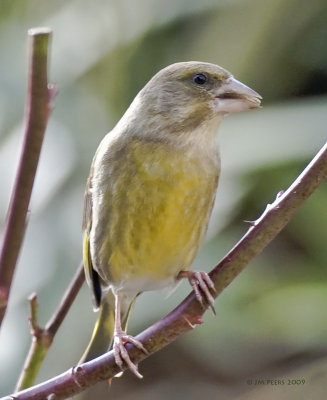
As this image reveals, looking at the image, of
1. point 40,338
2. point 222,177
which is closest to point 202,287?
point 40,338

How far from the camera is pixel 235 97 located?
1.90m

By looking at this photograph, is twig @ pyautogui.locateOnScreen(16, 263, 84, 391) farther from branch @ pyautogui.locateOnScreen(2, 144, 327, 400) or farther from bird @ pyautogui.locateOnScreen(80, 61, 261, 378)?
bird @ pyautogui.locateOnScreen(80, 61, 261, 378)

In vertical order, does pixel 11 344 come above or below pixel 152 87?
below

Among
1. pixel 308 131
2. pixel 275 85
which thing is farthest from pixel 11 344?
pixel 275 85

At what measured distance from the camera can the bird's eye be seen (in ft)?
6.49

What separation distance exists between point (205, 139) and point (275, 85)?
144 cm

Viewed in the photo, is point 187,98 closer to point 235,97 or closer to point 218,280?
point 235,97

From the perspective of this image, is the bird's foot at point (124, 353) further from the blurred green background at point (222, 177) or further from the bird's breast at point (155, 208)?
the blurred green background at point (222, 177)

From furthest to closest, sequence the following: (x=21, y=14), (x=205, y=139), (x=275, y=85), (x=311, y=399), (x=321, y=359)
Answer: (x=21, y=14)
(x=275, y=85)
(x=321, y=359)
(x=311, y=399)
(x=205, y=139)

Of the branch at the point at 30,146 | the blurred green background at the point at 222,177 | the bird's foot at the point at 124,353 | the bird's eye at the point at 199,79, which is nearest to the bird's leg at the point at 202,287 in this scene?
the bird's foot at the point at 124,353

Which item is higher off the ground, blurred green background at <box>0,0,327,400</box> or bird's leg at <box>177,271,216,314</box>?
bird's leg at <box>177,271,216,314</box>

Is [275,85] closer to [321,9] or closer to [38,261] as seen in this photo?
[321,9]

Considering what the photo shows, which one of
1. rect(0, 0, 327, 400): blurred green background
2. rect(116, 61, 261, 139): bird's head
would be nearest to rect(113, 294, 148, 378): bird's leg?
rect(116, 61, 261, 139): bird's head

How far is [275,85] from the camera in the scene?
10.9 ft
